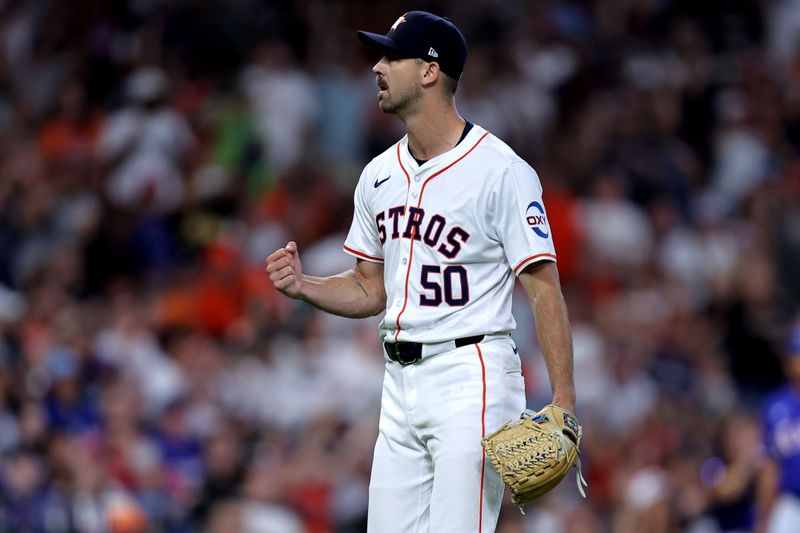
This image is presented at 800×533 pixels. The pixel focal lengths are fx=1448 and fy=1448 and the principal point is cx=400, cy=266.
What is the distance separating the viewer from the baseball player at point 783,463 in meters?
8.48

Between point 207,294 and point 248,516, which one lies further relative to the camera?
point 207,294

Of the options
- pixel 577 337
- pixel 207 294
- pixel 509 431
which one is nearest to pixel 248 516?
pixel 207 294

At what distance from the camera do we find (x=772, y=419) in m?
8.58

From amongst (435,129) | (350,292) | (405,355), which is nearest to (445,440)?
(405,355)

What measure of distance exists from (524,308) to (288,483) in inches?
91.6

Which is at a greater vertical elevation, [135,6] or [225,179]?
[135,6]

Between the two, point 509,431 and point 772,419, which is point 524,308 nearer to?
point 772,419

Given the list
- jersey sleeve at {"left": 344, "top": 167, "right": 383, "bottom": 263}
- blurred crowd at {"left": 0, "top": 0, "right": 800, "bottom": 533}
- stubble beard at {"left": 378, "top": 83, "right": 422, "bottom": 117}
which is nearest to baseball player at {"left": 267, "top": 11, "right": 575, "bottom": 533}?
stubble beard at {"left": 378, "top": 83, "right": 422, "bottom": 117}

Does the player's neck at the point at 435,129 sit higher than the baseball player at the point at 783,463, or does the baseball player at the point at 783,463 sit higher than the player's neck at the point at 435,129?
the player's neck at the point at 435,129

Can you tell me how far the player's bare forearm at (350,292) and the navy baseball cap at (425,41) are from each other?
2.64 ft

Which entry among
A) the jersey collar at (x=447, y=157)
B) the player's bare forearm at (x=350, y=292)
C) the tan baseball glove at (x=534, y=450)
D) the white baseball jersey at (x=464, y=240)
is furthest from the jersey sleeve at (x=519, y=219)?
the player's bare forearm at (x=350, y=292)

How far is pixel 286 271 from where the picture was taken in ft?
15.7

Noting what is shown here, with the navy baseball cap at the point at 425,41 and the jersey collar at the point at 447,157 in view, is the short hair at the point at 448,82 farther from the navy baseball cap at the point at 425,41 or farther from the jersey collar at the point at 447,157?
the jersey collar at the point at 447,157

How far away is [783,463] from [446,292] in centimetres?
458
